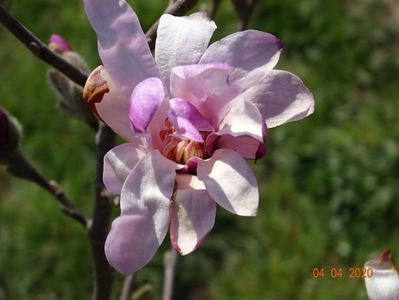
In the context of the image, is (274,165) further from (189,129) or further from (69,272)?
(189,129)

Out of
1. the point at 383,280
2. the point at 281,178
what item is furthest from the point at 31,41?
the point at 281,178

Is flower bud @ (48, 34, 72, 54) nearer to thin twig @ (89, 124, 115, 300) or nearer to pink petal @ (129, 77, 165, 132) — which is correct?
thin twig @ (89, 124, 115, 300)

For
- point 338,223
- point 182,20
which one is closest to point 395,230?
point 338,223

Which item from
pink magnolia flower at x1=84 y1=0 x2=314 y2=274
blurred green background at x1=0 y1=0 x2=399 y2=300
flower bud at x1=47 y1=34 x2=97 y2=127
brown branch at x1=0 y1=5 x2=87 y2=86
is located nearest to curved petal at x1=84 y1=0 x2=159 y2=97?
pink magnolia flower at x1=84 y1=0 x2=314 y2=274

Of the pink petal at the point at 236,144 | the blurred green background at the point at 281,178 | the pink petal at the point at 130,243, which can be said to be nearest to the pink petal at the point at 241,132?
the pink petal at the point at 236,144

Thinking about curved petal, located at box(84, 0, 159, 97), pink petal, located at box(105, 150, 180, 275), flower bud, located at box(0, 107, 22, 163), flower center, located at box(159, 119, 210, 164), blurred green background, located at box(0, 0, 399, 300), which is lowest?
blurred green background, located at box(0, 0, 399, 300)
